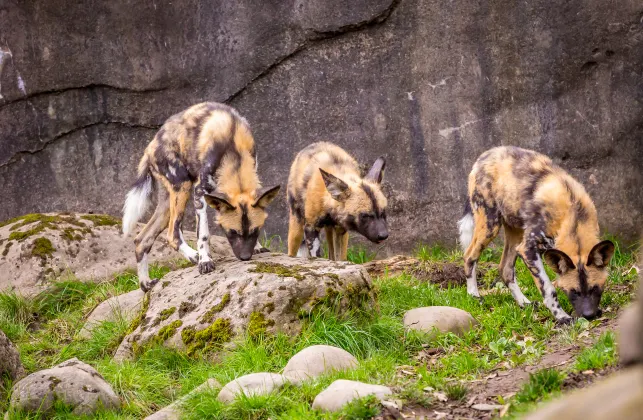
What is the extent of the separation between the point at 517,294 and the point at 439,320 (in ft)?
3.23

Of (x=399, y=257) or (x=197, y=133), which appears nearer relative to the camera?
(x=197, y=133)

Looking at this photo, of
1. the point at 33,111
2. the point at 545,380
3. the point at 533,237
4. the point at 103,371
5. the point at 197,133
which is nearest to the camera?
the point at 545,380

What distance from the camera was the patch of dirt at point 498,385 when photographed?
3662 millimetres

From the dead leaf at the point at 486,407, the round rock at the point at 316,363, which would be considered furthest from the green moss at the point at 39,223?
the dead leaf at the point at 486,407

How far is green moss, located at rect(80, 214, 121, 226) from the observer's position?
24.7 ft

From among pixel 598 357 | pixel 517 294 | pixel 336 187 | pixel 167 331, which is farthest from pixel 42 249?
pixel 598 357

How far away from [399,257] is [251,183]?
195 centimetres

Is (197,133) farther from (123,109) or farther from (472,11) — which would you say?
(472,11)

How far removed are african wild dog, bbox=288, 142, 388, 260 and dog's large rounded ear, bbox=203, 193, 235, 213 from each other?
796 millimetres

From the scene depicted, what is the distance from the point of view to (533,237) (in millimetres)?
5777

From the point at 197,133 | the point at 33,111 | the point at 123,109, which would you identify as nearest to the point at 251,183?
the point at 197,133

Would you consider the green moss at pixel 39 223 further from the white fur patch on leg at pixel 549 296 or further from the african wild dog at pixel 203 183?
the white fur patch on leg at pixel 549 296

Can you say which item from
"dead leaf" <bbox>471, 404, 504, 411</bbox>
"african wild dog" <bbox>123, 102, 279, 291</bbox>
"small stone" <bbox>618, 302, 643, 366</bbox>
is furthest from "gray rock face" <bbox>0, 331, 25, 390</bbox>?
"small stone" <bbox>618, 302, 643, 366</bbox>

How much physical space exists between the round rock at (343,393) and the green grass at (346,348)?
61mm
